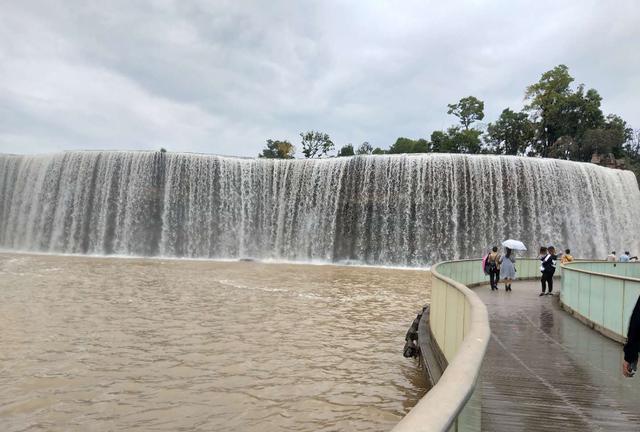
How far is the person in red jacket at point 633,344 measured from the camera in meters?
4.06

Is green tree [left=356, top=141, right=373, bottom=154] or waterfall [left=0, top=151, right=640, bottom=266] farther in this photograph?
green tree [left=356, top=141, right=373, bottom=154]

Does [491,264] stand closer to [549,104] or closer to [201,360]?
[201,360]

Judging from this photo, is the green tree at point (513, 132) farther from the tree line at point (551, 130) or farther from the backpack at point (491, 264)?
the backpack at point (491, 264)

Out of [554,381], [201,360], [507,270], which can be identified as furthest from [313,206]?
[554,381]

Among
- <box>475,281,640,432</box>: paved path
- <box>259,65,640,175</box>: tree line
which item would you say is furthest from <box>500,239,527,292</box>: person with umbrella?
<box>259,65,640,175</box>: tree line

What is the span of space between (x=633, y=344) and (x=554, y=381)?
206cm

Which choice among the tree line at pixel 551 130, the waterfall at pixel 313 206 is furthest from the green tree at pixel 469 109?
the waterfall at pixel 313 206

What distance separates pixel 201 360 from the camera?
8.84 metres

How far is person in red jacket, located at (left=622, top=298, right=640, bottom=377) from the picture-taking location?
4.06 metres

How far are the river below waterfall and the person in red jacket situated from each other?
2.88 metres

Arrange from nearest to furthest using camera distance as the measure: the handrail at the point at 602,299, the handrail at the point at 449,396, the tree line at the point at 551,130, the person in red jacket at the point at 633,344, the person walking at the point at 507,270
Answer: the handrail at the point at 449,396 → the person in red jacket at the point at 633,344 → the handrail at the point at 602,299 → the person walking at the point at 507,270 → the tree line at the point at 551,130

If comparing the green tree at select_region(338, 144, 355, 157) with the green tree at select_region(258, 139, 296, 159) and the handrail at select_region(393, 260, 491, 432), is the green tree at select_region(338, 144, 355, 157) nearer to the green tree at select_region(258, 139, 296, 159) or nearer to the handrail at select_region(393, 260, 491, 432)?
the green tree at select_region(258, 139, 296, 159)

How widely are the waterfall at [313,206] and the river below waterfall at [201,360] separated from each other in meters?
16.4

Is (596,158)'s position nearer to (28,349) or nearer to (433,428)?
(28,349)
